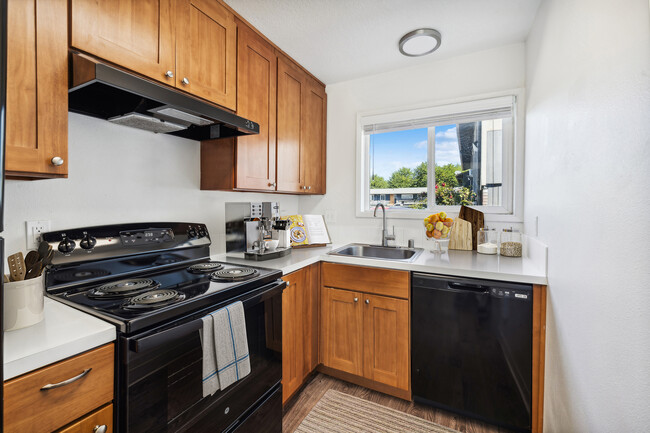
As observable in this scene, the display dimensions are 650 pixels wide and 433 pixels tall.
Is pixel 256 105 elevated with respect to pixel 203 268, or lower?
elevated

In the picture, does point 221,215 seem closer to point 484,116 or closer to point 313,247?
point 313,247

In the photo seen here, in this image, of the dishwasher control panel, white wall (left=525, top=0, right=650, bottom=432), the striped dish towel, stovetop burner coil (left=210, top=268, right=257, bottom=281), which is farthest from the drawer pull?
the dishwasher control panel

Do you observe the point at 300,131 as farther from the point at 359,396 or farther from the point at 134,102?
the point at 359,396

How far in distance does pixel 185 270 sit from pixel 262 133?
1022 millimetres

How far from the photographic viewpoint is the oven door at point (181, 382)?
3.01 ft

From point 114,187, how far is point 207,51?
873 mm

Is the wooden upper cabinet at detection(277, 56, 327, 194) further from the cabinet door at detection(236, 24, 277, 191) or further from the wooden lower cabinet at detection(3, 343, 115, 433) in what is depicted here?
the wooden lower cabinet at detection(3, 343, 115, 433)

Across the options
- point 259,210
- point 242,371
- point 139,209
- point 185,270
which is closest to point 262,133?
point 259,210

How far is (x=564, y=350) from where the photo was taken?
1.26 metres

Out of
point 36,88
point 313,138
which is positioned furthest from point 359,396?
point 36,88

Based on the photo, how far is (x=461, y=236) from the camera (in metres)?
2.31

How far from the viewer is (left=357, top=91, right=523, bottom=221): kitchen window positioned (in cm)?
226

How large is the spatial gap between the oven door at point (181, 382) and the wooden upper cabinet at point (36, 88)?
66 centimetres

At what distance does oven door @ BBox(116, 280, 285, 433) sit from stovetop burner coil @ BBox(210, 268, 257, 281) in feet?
0.30
